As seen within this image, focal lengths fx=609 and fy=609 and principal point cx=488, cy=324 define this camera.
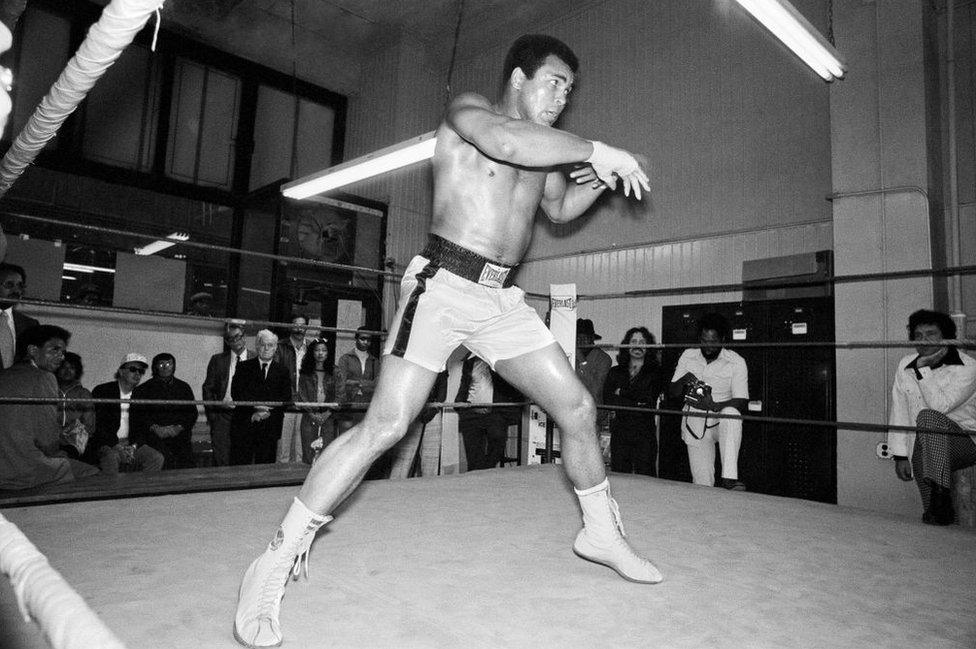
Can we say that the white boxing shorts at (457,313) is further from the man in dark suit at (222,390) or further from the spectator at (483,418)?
the man in dark suit at (222,390)

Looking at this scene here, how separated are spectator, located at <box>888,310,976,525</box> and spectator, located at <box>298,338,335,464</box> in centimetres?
353

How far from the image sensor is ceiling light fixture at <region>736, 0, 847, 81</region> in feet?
9.77

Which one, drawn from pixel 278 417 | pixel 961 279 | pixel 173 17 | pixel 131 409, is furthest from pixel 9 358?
pixel 961 279

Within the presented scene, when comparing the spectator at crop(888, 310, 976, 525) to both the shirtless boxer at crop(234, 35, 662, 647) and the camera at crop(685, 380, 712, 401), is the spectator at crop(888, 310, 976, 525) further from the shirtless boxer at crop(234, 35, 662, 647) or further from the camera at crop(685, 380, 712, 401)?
the shirtless boxer at crop(234, 35, 662, 647)

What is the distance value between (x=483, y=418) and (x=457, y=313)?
3.52m

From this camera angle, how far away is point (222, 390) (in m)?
4.43

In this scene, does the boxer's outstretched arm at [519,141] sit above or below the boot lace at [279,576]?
above

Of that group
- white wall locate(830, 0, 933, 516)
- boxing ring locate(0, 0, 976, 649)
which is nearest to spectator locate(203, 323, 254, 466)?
boxing ring locate(0, 0, 976, 649)

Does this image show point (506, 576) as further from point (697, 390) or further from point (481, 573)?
point (697, 390)

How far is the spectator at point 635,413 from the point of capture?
4531 mm

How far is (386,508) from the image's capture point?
6.56 ft

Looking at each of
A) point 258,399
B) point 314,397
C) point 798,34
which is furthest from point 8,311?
point 798,34

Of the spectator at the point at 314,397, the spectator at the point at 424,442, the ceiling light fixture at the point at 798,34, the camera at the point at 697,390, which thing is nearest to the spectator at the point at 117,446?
the spectator at the point at 314,397

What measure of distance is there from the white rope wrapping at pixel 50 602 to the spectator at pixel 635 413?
168 inches
